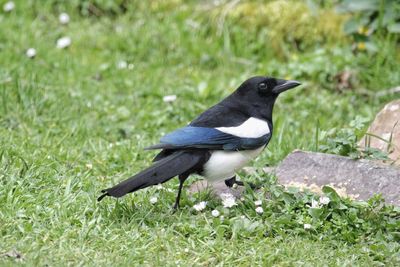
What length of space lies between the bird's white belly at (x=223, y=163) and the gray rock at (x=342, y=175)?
377 millimetres

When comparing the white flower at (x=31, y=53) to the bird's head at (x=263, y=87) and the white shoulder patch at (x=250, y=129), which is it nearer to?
the bird's head at (x=263, y=87)

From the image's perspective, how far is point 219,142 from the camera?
471 centimetres

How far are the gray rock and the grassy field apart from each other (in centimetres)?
19

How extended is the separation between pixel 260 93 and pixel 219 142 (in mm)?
577

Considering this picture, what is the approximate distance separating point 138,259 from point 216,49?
4.61 metres

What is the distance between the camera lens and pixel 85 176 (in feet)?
17.3

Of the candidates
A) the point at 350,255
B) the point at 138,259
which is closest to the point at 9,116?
the point at 138,259

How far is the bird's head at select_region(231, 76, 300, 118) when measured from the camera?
5078mm

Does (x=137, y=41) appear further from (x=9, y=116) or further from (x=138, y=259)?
(x=138, y=259)

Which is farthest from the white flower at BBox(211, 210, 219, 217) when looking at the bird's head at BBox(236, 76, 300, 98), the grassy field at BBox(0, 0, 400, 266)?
the bird's head at BBox(236, 76, 300, 98)

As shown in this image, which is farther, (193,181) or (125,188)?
(193,181)

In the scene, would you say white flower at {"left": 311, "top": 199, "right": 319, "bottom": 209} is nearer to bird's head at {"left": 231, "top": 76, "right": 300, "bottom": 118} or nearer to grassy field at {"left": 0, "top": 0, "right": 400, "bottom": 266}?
grassy field at {"left": 0, "top": 0, "right": 400, "bottom": 266}

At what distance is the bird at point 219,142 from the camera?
4535 mm

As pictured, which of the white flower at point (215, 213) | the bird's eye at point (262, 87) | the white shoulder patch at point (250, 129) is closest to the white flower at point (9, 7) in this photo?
the bird's eye at point (262, 87)
